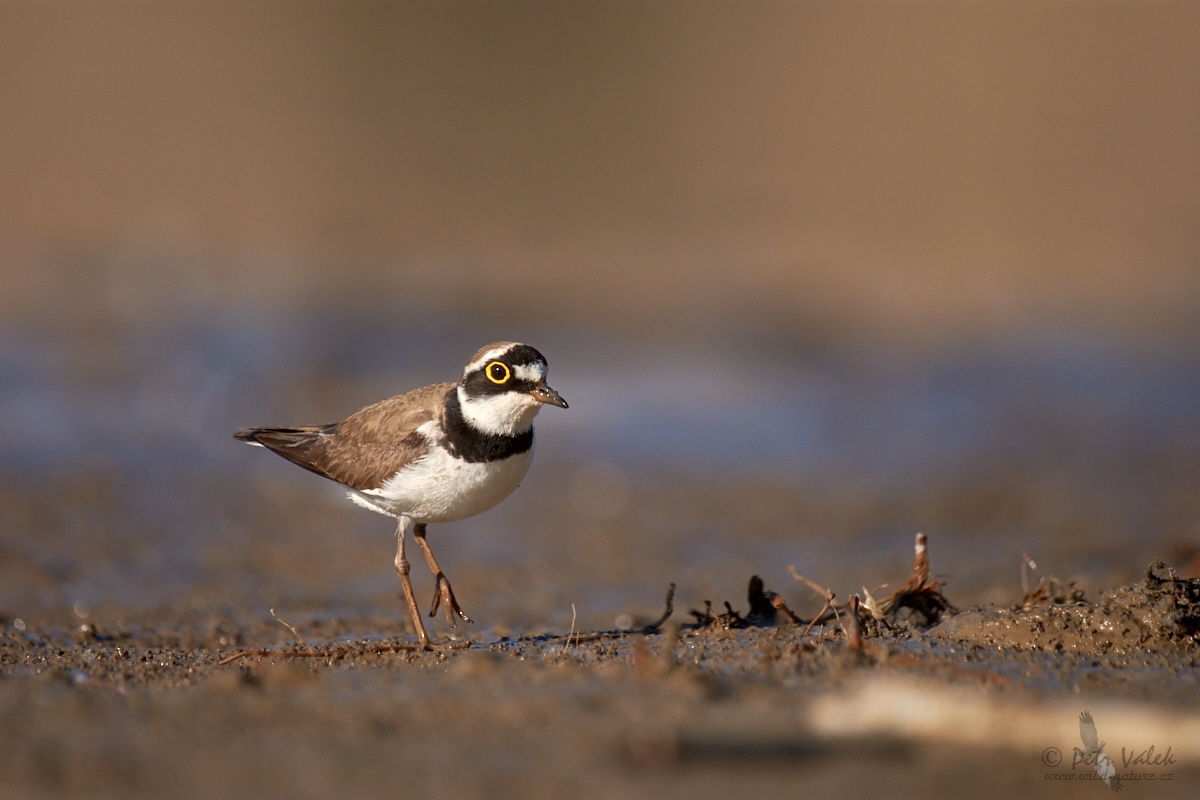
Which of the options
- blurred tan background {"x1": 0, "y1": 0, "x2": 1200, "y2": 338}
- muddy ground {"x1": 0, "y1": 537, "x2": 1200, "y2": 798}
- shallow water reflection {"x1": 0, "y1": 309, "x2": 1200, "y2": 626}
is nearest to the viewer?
muddy ground {"x1": 0, "y1": 537, "x2": 1200, "y2": 798}

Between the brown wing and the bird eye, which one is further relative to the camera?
the brown wing

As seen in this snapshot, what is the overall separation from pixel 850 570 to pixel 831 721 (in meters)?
4.65

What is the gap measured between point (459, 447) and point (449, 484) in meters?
0.19

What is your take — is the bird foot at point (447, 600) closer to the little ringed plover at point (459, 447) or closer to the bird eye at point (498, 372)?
the little ringed plover at point (459, 447)

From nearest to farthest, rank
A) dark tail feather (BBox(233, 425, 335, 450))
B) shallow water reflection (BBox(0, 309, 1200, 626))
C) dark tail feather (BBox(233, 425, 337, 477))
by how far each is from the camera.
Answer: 1. dark tail feather (BBox(233, 425, 337, 477))
2. dark tail feather (BBox(233, 425, 335, 450))
3. shallow water reflection (BBox(0, 309, 1200, 626))

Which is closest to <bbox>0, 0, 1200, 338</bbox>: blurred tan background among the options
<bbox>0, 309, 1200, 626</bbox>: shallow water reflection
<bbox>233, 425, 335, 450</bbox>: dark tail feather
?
<bbox>0, 309, 1200, 626</bbox>: shallow water reflection

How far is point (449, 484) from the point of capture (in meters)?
6.21

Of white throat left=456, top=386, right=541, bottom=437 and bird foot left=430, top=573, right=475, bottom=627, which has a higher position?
white throat left=456, top=386, right=541, bottom=437

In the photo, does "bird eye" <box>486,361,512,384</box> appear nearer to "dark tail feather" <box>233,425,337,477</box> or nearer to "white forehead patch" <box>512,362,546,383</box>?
"white forehead patch" <box>512,362,546,383</box>

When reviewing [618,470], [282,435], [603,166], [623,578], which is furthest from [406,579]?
[603,166]

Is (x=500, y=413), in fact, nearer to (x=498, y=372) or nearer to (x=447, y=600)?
(x=498, y=372)

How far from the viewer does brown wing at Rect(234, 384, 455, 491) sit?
650 centimetres

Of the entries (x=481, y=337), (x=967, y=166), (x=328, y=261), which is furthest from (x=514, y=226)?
(x=967, y=166)

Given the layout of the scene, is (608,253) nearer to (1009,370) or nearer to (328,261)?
(328,261)
